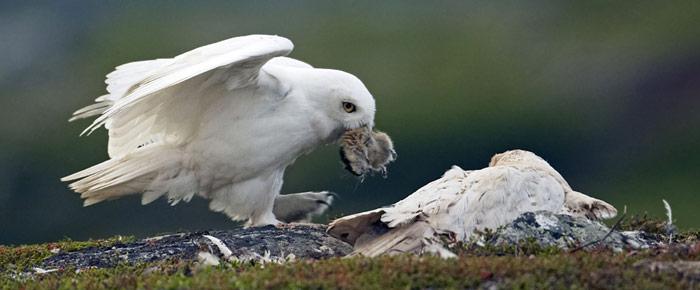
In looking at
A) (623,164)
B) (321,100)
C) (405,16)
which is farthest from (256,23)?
(321,100)

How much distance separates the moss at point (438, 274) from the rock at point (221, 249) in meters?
1.11

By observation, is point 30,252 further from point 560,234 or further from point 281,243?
point 560,234

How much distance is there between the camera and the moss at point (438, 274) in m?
9.34

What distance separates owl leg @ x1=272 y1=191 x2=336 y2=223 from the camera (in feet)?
48.2

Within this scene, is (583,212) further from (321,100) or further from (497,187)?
(321,100)

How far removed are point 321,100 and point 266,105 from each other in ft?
1.83

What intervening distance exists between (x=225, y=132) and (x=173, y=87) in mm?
792

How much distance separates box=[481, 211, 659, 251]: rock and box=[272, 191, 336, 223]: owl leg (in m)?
3.50

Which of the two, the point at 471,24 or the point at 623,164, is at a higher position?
the point at 471,24

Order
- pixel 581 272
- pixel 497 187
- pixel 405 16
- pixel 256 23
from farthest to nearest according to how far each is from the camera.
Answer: pixel 405 16 → pixel 256 23 → pixel 497 187 → pixel 581 272

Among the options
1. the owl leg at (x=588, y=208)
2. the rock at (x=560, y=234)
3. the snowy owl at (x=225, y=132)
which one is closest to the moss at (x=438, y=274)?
the rock at (x=560, y=234)

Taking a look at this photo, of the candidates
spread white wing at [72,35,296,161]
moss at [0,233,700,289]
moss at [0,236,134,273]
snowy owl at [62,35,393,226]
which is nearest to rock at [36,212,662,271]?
moss at [0,236,134,273]

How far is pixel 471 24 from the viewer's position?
4934 centimetres

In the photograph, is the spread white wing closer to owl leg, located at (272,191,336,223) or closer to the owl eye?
the owl eye
